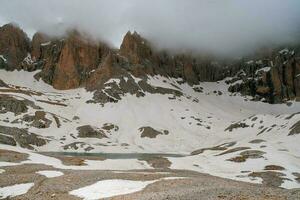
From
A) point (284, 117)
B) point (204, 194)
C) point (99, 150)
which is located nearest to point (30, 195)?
point (204, 194)

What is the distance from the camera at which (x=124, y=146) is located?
19538 centimetres

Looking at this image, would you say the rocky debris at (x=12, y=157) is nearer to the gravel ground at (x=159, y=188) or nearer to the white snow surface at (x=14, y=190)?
the gravel ground at (x=159, y=188)

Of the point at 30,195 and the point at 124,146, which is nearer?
the point at 30,195

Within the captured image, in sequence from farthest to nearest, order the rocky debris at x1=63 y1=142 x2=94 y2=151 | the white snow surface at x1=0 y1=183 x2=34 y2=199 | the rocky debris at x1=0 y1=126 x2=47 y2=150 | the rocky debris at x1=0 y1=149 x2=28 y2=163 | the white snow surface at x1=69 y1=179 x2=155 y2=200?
the rocky debris at x1=63 y1=142 x2=94 y2=151
the rocky debris at x1=0 y1=126 x2=47 y2=150
the rocky debris at x1=0 y1=149 x2=28 y2=163
the white snow surface at x1=0 y1=183 x2=34 y2=199
the white snow surface at x1=69 y1=179 x2=155 y2=200

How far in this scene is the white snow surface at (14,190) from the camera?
45872 mm

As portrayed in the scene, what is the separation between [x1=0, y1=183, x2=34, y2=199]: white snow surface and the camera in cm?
4587

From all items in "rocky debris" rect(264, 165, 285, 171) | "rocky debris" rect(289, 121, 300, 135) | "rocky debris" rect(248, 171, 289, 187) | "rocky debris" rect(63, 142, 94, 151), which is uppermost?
"rocky debris" rect(289, 121, 300, 135)

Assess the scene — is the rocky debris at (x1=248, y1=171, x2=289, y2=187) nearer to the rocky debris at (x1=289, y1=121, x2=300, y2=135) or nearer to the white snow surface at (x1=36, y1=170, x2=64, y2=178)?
the white snow surface at (x1=36, y1=170, x2=64, y2=178)

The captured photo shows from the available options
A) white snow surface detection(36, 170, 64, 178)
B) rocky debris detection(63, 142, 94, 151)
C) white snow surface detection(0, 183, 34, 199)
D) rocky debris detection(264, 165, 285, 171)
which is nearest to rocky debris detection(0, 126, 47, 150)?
rocky debris detection(63, 142, 94, 151)

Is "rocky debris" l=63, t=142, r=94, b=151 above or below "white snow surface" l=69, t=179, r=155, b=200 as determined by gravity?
above

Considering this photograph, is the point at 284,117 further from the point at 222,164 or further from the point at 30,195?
the point at 30,195

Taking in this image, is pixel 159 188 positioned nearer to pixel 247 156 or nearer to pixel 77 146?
pixel 247 156

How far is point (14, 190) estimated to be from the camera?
47750 mm

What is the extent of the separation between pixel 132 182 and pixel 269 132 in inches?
5651
